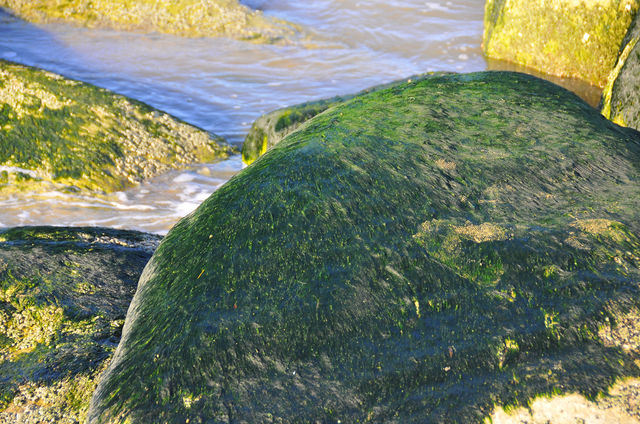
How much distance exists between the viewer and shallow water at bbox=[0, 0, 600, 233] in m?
6.63

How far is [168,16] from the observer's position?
30.3 feet

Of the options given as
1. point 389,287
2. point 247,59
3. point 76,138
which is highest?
point 389,287

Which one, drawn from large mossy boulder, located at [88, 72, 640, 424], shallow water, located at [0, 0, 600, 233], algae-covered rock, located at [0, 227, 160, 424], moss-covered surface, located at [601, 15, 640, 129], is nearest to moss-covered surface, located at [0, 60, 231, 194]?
shallow water, located at [0, 0, 600, 233]

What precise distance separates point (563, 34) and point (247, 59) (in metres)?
3.88

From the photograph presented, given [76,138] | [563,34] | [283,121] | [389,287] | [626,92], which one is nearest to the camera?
[389,287]

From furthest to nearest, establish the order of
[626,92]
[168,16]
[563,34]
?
[168,16]
[563,34]
[626,92]

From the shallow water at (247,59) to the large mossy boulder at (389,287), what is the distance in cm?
274

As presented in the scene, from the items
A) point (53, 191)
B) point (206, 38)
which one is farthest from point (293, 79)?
point (53, 191)

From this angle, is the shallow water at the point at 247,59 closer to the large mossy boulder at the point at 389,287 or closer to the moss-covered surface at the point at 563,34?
the moss-covered surface at the point at 563,34

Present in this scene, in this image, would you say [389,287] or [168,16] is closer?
[389,287]

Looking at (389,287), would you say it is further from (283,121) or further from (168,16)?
(168,16)

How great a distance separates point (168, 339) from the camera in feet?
6.47

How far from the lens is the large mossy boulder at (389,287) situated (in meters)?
1.87

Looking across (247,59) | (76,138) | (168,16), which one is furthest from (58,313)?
(168,16)
